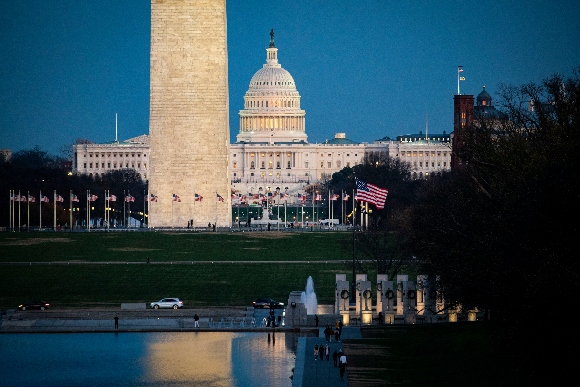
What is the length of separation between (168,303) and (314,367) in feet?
49.3

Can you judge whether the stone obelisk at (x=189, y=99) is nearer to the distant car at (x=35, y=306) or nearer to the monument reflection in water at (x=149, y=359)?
the distant car at (x=35, y=306)

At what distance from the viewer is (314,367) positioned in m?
36.0

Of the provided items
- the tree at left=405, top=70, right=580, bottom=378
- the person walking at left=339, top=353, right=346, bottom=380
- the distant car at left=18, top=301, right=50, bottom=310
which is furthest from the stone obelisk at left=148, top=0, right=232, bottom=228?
the person walking at left=339, top=353, right=346, bottom=380

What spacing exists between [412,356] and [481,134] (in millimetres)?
10260

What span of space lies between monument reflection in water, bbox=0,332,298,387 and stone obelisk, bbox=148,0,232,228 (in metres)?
51.0

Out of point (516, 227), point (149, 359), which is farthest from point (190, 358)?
point (516, 227)

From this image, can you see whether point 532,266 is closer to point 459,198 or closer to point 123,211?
point 459,198

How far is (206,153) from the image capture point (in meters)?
95.8

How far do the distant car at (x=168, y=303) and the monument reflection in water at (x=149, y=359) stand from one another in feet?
19.9

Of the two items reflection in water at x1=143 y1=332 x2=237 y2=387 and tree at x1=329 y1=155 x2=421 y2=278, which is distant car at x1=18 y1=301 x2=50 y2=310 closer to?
reflection in water at x1=143 y1=332 x2=237 y2=387

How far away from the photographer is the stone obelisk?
307ft

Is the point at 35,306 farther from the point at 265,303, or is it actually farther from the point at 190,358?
the point at 190,358

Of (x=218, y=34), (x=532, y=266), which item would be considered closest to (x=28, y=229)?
(x=218, y=34)

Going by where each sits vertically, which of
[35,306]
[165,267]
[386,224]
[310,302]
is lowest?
[35,306]
